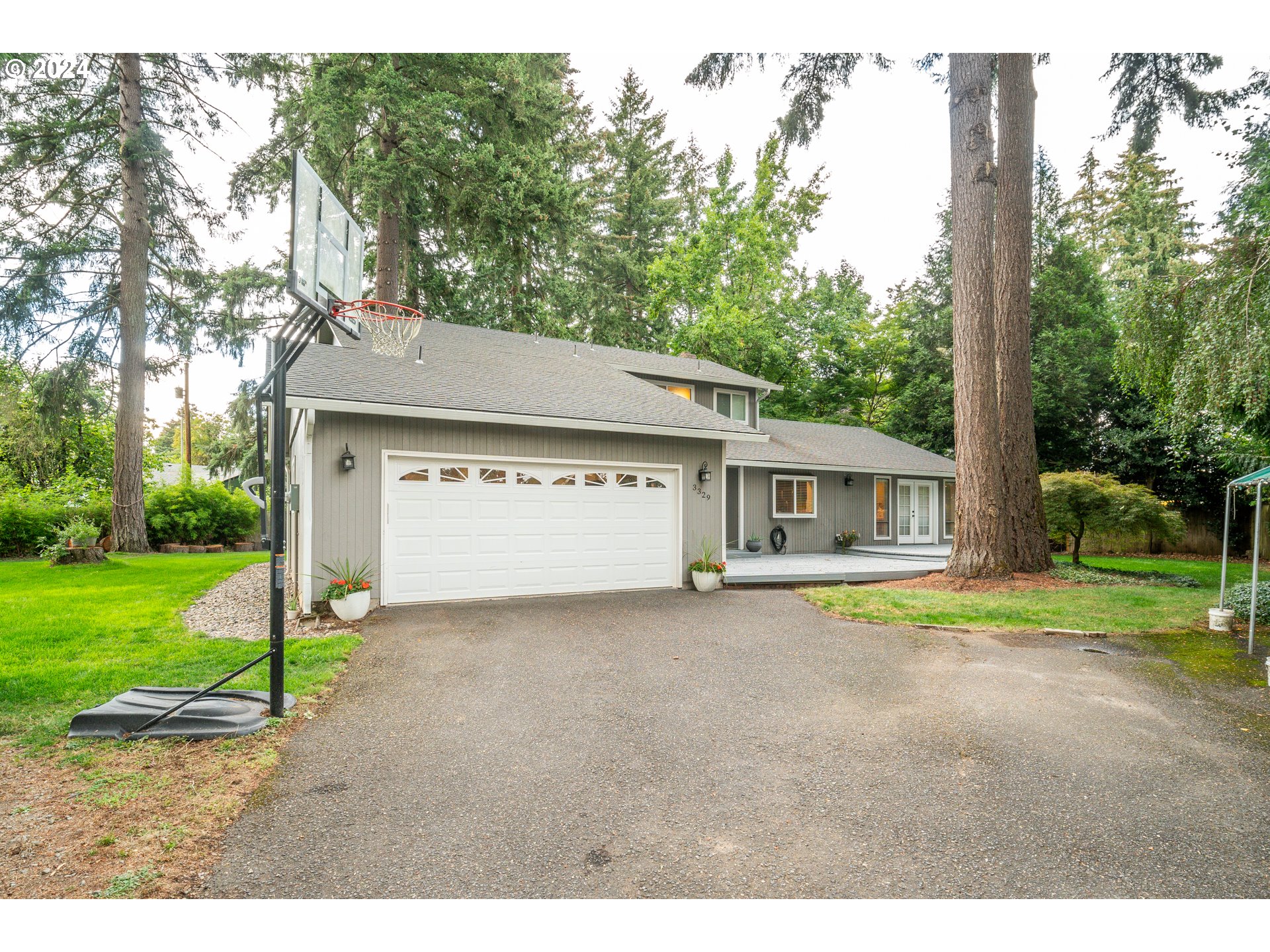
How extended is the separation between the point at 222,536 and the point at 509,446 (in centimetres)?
1338

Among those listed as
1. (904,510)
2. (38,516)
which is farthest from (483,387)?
(38,516)

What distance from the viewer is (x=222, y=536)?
699 inches

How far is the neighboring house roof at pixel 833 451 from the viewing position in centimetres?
1495

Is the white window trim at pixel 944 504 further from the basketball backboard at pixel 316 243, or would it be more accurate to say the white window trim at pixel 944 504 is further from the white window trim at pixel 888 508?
the basketball backboard at pixel 316 243

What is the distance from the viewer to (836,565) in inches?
487

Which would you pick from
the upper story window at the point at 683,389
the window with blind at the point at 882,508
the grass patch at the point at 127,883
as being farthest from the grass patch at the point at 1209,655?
the upper story window at the point at 683,389

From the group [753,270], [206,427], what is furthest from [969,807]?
[206,427]

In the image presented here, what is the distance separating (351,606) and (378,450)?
195cm

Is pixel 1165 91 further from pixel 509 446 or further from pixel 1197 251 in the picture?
pixel 1197 251

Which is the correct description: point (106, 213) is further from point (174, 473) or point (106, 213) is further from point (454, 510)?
point (174, 473)

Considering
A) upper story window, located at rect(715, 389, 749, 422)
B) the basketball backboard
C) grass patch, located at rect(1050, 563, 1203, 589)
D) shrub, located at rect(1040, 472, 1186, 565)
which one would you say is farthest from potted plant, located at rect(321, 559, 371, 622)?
shrub, located at rect(1040, 472, 1186, 565)

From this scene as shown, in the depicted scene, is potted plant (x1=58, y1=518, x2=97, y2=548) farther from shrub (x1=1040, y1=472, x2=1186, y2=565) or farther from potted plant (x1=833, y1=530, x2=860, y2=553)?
shrub (x1=1040, y1=472, x2=1186, y2=565)

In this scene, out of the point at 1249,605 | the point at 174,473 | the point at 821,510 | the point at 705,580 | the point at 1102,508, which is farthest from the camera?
the point at 174,473

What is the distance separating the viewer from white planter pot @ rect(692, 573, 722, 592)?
9820 mm
